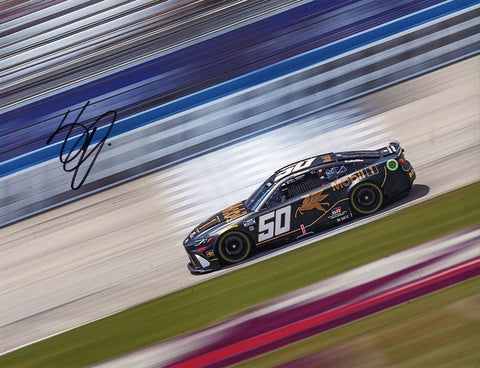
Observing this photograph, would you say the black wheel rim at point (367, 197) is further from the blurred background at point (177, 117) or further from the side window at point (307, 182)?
the blurred background at point (177, 117)

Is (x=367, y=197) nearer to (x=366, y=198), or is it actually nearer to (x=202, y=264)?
(x=366, y=198)

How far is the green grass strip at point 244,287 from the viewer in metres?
7.86

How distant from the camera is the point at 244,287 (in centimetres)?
836

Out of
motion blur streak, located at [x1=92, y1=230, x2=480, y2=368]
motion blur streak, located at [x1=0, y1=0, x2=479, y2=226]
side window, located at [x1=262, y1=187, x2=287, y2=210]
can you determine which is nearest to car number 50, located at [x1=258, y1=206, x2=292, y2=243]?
side window, located at [x1=262, y1=187, x2=287, y2=210]

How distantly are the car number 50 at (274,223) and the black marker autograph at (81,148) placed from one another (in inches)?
223

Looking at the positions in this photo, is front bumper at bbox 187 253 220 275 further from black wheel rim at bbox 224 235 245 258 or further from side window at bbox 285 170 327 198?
side window at bbox 285 170 327 198

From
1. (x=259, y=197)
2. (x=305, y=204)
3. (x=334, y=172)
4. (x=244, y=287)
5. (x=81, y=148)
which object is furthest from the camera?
(x=81, y=148)

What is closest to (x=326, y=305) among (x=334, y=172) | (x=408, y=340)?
(x=408, y=340)

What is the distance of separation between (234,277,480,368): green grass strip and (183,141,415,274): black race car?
8.36 ft

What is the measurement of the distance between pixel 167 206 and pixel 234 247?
3.17m

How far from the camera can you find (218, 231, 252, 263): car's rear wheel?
30.0ft

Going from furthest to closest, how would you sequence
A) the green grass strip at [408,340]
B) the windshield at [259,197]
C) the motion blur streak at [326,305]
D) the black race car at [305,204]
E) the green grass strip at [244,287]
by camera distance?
the windshield at [259,197] → the black race car at [305,204] → the green grass strip at [244,287] → the motion blur streak at [326,305] → the green grass strip at [408,340]

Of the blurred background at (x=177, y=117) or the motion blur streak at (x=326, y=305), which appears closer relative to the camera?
the motion blur streak at (x=326, y=305)

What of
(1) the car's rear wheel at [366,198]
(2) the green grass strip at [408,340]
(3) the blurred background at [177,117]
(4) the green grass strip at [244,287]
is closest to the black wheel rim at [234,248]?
(4) the green grass strip at [244,287]
